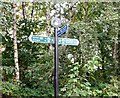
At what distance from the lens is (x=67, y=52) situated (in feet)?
8.79

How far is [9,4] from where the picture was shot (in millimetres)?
2619

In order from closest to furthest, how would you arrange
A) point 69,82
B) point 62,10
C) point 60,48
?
point 69,82 → point 60,48 → point 62,10

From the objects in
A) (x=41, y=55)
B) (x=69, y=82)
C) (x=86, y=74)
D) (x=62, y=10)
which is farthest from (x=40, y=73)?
(x=62, y=10)

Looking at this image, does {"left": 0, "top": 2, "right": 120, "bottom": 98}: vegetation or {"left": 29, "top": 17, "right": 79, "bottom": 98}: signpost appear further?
{"left": 0, "top": 2, "right": 120, "bottom": 98}: vegetation

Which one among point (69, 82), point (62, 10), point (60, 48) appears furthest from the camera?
point (62, 10)

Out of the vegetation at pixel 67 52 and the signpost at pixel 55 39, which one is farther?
the vegetation at pixel 67 52

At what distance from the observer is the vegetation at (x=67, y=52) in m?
2.53

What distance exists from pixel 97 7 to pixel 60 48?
26.9 inches

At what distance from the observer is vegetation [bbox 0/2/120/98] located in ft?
8.31

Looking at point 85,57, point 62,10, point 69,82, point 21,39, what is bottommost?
point 69,82

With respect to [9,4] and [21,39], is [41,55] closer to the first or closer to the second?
[21,39]

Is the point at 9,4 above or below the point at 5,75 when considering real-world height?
above

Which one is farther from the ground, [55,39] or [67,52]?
[55,39]

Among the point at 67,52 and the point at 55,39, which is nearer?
the point at 55,39
